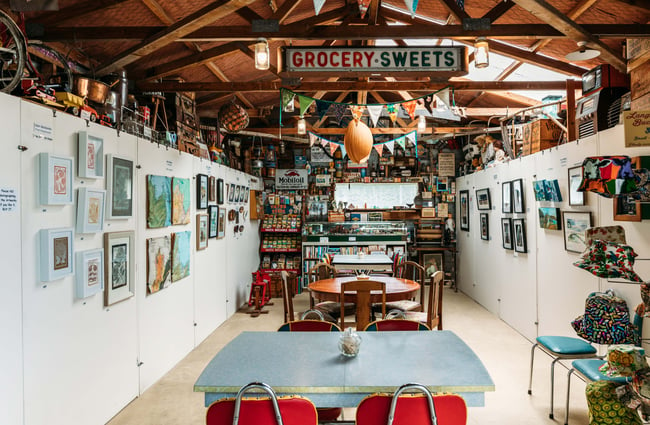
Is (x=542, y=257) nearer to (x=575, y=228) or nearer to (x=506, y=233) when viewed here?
(x=575, y=228)

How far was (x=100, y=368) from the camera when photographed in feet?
11.3

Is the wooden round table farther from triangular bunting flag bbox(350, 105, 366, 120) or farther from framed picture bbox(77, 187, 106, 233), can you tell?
framed picture bbox(77, 187, 106, 233)

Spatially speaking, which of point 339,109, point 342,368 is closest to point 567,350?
point 342,368

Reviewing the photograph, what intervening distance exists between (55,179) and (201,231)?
287 cm

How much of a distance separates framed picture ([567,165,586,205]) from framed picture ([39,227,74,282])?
4581mm

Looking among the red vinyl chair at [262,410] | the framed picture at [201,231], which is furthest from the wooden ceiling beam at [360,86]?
the red vinyl chair at [262,410]

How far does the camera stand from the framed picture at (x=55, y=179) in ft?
9.19

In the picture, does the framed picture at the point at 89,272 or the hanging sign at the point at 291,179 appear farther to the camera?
the hanging sign at the point at 291,179

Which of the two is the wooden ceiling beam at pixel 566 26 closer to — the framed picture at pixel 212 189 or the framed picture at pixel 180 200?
the framed picture at pixel 180 200

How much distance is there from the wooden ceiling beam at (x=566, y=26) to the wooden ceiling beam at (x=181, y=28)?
2.07 m

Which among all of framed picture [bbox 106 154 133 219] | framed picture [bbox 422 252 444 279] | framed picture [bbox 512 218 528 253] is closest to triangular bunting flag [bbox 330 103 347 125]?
framed picture [bbox 106 154 133 219]

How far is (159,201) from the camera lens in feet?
14.7

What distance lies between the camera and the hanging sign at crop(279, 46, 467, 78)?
3.47 m

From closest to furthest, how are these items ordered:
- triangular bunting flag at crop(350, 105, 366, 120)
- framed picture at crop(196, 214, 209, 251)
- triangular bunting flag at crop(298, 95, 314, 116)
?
triangular bunting flag at crop(298, 95, 314, 116) < triangular bunting flag at crop(350, 105, 366, 120) < framed picture at crop(196, 214, 209, 251)
